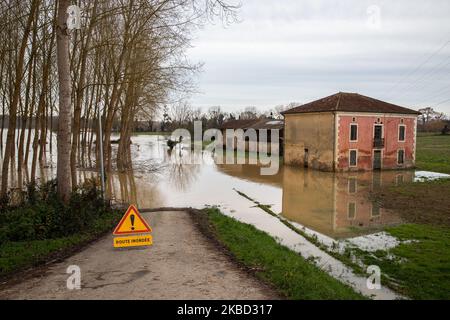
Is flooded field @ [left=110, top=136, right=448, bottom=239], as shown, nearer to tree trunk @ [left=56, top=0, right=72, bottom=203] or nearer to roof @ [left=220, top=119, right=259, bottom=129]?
tree trunk @ [left=56, top=0, right=72, bottom=203]

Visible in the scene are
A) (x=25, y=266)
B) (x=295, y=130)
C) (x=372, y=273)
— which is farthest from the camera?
(x=295, y=130)

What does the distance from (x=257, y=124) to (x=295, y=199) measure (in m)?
33.8

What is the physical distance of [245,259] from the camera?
8453 mm

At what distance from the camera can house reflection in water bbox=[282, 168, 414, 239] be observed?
14.7 metres

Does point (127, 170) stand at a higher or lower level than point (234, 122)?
lower

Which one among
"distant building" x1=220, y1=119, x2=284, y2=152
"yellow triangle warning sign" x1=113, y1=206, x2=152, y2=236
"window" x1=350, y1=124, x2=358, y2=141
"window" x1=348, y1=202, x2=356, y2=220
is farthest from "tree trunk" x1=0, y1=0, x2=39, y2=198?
"distant building" x1=220, y1=119, x2=284, y2=152

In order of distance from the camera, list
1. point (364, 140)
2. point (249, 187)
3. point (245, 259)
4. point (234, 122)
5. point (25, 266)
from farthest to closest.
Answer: point (234, 122) < point (364, 140) < point (249, 187) < point (245, 259) < point (25, 266)

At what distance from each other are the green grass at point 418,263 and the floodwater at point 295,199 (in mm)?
535

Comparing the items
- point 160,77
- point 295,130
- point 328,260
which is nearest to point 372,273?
point 328,260

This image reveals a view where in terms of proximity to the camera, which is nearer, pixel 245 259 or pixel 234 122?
pixel 245 259

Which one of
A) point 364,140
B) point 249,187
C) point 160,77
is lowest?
point 249,187

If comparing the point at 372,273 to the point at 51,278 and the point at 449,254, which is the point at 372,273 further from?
the point at 51,278
